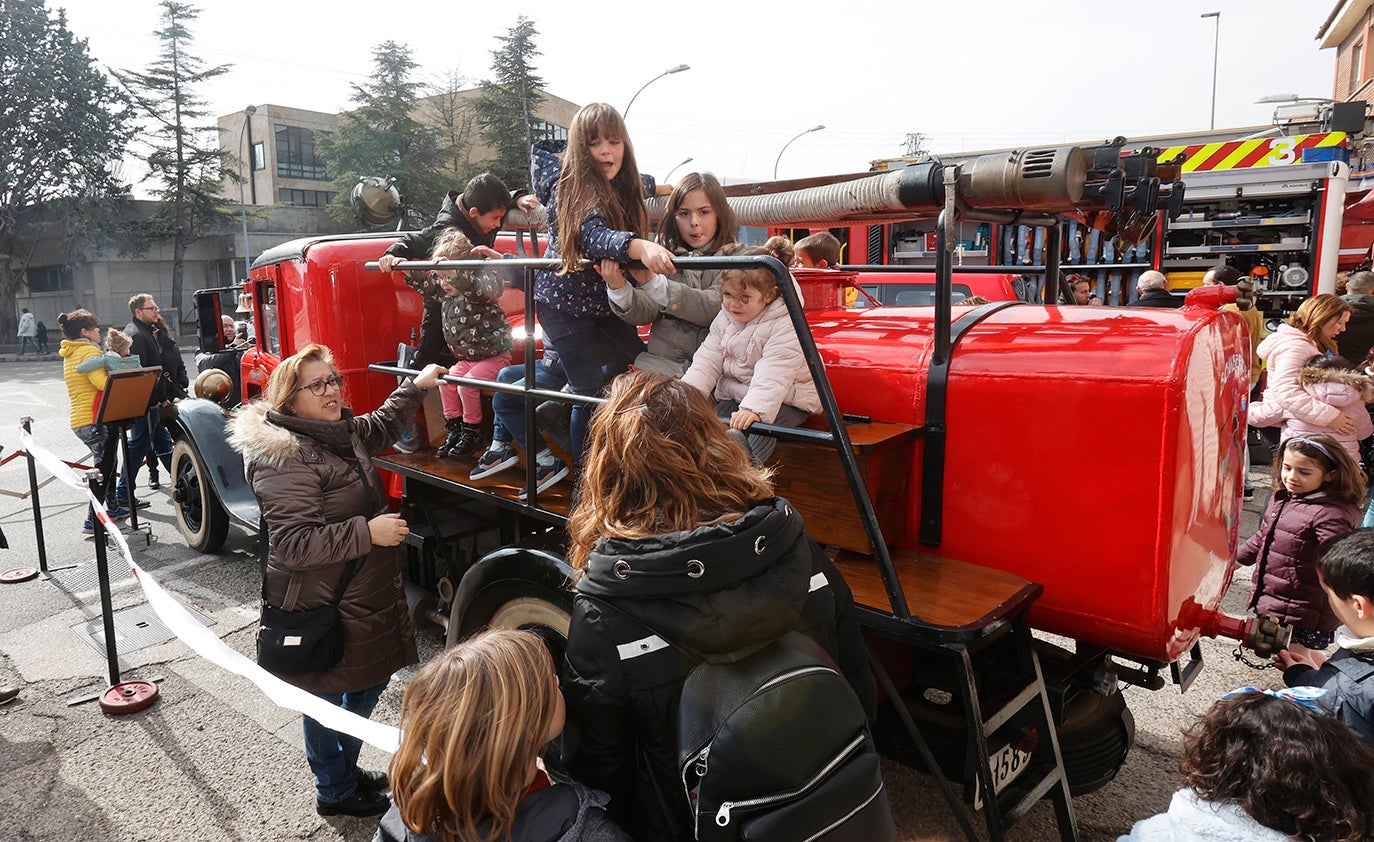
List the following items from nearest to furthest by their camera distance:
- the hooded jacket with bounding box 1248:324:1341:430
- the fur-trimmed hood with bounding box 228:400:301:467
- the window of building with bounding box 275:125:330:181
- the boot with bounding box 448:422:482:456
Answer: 1. the fur-trimmed hood with bounding box 228:400:301:467
2. the boot with bounding box 448:422:482:456
3. the hooded jacket with bounding box 1248:324:1341:430
4. the window of building with bounding box 275:125:330:181

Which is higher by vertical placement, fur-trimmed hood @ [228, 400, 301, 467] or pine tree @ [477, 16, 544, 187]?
pine tree @ [477, 16, 544, 187]

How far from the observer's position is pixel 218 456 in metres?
5.72

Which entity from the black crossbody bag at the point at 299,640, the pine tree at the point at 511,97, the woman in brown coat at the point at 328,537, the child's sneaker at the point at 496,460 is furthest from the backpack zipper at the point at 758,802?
the pine tree at the point at 511,97

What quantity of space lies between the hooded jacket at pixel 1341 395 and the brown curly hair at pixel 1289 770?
4459 mm

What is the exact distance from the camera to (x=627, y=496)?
1718 mm

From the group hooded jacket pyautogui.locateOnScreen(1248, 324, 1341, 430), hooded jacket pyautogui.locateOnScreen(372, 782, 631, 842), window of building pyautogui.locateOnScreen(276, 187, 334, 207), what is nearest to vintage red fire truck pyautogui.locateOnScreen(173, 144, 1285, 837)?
hooded jacket pyautogui.locateOnScreen(372, 782, 631, 842)

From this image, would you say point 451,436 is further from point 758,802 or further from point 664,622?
point 758,802

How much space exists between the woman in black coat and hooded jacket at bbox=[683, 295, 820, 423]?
0.87 meters

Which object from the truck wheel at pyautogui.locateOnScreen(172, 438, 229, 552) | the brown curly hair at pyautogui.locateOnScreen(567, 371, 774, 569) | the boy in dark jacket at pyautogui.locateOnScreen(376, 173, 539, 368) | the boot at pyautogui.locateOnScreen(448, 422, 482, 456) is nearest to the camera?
the brown curly hair at pyautogui.locateOnScreen(567, 371, 774, 569)

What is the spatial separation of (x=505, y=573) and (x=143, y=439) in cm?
669

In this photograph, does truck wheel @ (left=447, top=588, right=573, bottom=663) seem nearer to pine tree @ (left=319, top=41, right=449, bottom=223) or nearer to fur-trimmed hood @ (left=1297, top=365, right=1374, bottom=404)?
fur-trimmed hood @ (left=1297, top=365, right=1374, bottom=404)

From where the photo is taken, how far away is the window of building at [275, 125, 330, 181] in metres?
52.5

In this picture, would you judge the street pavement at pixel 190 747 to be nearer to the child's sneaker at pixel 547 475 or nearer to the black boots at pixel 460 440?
the black boots at pixel 460 440

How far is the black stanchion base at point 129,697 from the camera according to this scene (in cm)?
393
